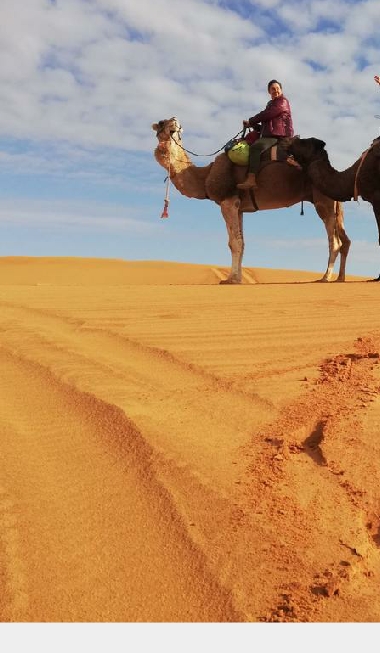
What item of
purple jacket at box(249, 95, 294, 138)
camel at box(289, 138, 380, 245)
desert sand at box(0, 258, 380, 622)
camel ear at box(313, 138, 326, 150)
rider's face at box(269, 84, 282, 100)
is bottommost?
desert sand at box(0, 258, 380, 622)

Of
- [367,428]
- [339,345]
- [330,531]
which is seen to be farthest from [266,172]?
[330,531]

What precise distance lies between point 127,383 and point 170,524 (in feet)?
6.07

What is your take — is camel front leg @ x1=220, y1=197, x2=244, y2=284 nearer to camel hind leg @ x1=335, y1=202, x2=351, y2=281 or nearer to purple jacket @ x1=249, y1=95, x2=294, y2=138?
purple jacket @ x1=249, y1=95, x2=294, y2=138

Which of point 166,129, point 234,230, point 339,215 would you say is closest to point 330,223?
point 339,215

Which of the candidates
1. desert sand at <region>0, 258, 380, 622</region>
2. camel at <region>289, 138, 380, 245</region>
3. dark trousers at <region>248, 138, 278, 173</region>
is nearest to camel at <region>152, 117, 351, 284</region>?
dark trousers at <region>248, 138, 278, 173</region>

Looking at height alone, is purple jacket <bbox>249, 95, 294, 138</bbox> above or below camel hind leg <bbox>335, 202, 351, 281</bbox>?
above

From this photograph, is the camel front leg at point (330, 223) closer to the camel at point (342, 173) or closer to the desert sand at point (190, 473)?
the camel at point (342, 173)

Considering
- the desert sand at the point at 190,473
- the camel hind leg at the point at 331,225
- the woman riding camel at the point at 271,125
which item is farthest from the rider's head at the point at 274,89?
the desert sand at the point at 190,473

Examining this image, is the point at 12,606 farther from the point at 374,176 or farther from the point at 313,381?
the point at 374,176

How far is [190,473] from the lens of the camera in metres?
3.16

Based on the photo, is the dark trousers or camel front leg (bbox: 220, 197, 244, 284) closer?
the dark trousers

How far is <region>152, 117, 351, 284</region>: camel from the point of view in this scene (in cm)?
1191

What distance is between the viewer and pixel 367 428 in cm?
365

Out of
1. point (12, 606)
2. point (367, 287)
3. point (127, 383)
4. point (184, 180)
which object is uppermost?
point (184, 180)
